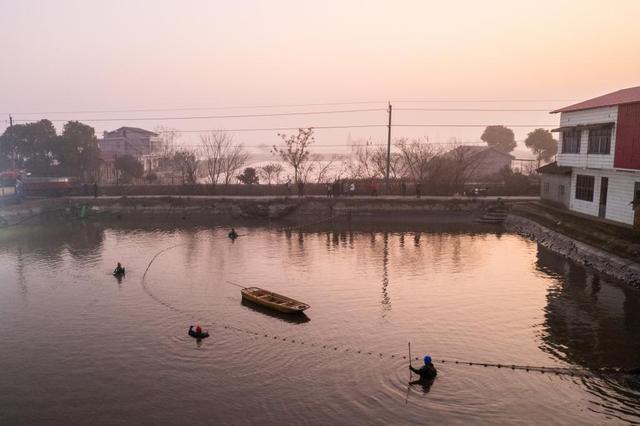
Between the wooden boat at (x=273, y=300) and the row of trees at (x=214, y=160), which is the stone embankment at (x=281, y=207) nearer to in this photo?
the row of trees at (x=214, y=160)

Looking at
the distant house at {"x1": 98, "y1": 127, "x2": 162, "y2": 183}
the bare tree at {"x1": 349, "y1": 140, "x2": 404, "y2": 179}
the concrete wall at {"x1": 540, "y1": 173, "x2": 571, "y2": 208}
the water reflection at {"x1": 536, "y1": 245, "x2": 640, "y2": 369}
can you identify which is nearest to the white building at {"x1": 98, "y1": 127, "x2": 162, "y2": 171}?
the distant house at {"x1": 98, "y1": 127, "x2": 162, "y2": 183}

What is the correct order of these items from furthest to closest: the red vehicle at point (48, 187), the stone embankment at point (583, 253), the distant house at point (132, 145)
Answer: the distant house at point (132, 145) < the red vehicle at point (48, 187) < the stone embankment at point (583, 253)

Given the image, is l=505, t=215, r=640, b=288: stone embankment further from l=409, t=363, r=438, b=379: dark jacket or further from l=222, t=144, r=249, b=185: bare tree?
l=222, t=144, r=249, b=185: bare tree

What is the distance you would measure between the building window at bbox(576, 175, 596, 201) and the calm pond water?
349 inches

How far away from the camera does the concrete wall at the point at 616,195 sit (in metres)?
42.0

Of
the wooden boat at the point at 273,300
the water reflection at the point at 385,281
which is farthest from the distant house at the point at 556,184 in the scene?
the wooden boat at the point at 273,300

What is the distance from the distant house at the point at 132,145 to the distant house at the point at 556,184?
7334 cm

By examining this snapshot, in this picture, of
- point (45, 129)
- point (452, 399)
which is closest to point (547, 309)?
point (452, 399)

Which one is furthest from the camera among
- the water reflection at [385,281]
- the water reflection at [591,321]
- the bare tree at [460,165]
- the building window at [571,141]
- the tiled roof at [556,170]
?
the bare tree at [460,165]

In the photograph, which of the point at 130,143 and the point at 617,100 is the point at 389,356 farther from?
the point at 130,143

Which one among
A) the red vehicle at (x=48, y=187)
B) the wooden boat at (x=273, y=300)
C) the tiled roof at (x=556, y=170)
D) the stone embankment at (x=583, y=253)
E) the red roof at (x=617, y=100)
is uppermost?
the red roof at (x=617, y=100)

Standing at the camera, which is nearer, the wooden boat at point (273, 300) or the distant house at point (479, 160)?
the wooden boat at point (273, 300)

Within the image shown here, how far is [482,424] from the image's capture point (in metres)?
19.0

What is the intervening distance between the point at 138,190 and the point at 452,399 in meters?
70.6
